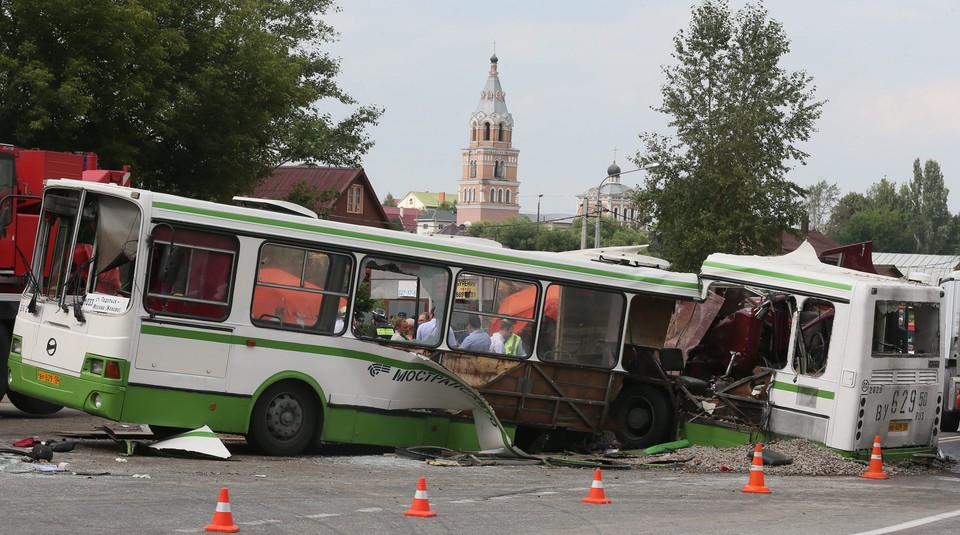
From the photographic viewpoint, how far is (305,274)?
14.6 m

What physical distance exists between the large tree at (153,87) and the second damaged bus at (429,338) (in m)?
11.7

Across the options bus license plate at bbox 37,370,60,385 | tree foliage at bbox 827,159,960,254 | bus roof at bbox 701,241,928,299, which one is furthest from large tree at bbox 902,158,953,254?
bus license plate at bbox 37,370,60,385

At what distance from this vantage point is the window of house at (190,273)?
13438mm

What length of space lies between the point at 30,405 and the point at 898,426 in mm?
11678

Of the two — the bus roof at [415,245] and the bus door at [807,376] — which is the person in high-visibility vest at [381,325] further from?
the bus door at [807,376]

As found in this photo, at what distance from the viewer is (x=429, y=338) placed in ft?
51.0

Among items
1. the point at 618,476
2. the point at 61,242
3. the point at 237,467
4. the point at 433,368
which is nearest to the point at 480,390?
the point at 433,368

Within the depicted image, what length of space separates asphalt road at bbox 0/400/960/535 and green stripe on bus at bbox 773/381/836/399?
3.94 ft

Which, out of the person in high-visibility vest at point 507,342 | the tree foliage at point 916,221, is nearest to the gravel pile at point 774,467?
the person in high-visibility vest at point 507,342

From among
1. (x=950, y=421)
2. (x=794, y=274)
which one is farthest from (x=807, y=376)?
(x=950, y=421)

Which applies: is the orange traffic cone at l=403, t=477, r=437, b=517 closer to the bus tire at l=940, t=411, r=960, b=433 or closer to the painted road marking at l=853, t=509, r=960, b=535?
the painted road marking at l=853, t=509, r=960, b=535

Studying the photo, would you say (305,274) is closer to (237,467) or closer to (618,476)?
(237,467)

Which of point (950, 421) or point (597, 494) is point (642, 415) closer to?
point (597, 494)

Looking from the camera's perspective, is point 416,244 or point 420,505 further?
point 416,244
